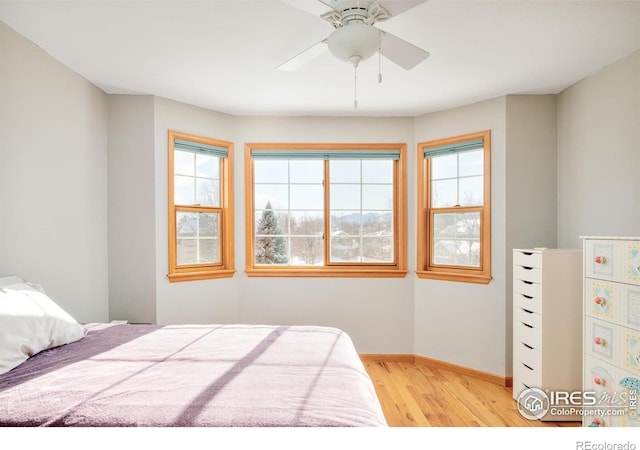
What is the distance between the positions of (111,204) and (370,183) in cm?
242

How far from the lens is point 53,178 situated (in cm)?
242

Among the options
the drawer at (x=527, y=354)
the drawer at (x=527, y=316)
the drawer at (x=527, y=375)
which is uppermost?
the drawer at (x=527, y=316)

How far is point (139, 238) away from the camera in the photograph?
3057mm

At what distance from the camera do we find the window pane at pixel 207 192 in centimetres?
344

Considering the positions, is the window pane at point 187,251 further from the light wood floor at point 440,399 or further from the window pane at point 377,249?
the light wood floor at point 440,399

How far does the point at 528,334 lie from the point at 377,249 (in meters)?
1.52

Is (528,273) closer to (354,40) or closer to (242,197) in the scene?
(354,40)

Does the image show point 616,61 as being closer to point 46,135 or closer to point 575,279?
point 575,279

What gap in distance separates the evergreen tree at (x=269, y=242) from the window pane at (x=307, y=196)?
0.85ft

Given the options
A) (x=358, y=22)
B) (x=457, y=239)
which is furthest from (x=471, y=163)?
(x=358, y=22)

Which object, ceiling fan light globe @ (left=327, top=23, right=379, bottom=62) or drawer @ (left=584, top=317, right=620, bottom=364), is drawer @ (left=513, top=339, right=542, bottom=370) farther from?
ceiling fan light globe @ (left=327, top=23, right=379, bottom=62)

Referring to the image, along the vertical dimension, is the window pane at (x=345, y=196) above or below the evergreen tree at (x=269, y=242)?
above

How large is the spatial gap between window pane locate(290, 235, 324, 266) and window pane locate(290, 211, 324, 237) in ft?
0.18

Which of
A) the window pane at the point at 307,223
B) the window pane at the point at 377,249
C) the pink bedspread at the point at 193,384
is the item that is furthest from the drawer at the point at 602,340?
the window pane at the point at 307,223
